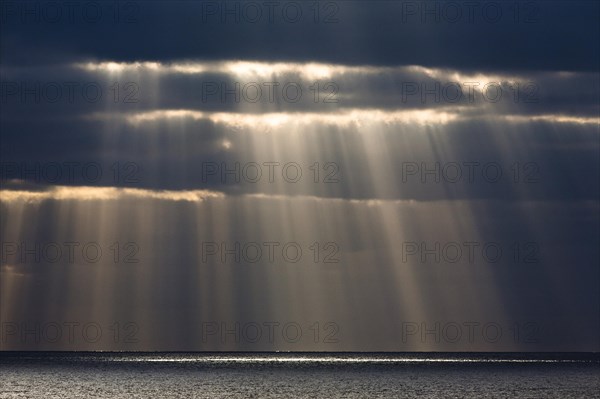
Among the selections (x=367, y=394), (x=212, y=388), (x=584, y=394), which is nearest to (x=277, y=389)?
(x=212, y=388)

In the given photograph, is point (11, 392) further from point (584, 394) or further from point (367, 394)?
point (584, 394)

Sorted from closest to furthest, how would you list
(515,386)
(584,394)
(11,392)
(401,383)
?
(11,392) < (584,394) < (515,386) < (401,383)

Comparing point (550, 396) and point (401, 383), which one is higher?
point (401, 383)

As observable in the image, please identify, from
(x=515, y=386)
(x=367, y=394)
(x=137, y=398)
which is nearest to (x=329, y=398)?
(x=367, y=394)

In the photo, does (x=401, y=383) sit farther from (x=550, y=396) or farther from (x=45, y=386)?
(x=45, y=386)

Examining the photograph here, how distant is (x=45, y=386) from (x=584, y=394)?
7749 centimetres

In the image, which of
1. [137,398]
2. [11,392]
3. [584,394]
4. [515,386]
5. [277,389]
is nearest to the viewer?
[137,398]

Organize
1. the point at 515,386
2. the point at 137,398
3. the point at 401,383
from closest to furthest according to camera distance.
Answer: the point at 137,398 → the point at 515,386 → the point at 401,383

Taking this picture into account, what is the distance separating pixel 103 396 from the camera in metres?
128

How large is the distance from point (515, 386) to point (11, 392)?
77.1 meters

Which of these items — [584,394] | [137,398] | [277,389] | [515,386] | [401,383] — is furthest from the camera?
[401,383]

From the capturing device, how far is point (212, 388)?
153 meters

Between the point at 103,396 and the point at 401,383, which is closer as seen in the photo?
the point at 103,396

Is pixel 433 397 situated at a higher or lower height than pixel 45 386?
lower
